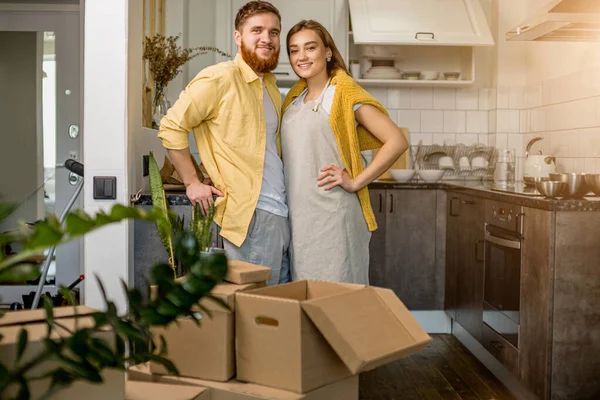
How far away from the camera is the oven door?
10.7 ft

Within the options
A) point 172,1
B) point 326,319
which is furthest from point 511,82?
point 326,319

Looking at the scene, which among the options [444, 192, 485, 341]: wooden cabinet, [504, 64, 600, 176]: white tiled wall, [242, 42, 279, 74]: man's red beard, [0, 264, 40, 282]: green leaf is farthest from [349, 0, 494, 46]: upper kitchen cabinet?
[0, 264, 40, 282]: green leaf

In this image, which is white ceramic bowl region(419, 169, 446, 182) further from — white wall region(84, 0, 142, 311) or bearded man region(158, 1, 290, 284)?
white wall region(84, 0, 142, 311)

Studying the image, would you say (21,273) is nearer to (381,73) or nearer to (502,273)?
(502,273)

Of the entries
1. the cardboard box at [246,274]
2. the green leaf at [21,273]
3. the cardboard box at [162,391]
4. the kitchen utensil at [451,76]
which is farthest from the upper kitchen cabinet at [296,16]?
the green leaf at [21,273]

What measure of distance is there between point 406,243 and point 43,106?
2688mm

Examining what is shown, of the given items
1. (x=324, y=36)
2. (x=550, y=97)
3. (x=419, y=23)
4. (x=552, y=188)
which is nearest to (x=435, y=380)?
(x=552, y=188)

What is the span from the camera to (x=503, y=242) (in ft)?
11.3

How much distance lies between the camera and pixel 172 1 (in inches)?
190

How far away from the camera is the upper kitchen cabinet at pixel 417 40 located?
491cm

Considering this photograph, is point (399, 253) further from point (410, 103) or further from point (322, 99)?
point (322, 99)

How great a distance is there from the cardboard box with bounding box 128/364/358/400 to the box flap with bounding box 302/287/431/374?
0.53 feet


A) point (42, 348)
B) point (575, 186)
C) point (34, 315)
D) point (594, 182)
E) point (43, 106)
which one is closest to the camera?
point (42, 348)

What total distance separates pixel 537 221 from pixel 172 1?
2.88m
